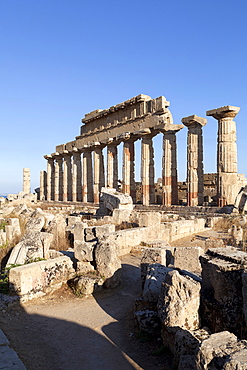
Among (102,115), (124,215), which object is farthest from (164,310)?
(102,115)

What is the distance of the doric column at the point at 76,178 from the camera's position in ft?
107

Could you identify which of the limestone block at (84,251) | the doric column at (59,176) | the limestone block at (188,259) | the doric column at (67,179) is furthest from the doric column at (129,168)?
the limestone block at (188,259)

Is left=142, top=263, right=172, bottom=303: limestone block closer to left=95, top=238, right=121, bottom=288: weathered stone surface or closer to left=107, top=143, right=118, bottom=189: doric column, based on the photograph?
left=95, top=238, right=121, bottom=288: weathered stone surface

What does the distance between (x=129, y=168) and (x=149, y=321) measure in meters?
21.0

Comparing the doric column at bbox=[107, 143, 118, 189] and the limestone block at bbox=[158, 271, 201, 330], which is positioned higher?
the doric column at bbox=[107, 143, 118, 189]

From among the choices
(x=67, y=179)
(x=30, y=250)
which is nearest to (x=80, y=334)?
(x=30, y=250)

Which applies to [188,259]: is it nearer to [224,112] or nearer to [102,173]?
[224,112]

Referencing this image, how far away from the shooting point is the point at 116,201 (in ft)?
51.8

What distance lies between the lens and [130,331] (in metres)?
4.61

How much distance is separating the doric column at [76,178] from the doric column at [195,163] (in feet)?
50.0

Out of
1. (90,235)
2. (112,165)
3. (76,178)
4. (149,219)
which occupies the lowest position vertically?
(90,235)

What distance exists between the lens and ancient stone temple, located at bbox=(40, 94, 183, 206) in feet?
71.3

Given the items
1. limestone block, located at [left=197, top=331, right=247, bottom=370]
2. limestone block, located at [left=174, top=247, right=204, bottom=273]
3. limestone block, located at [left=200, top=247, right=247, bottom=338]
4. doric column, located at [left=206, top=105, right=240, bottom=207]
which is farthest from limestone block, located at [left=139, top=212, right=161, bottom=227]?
doric column, located at [left=206, top=105, right=240, bottom=207]

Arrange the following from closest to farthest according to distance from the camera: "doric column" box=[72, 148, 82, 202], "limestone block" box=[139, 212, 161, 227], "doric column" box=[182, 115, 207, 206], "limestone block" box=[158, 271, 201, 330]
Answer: "limestone block" box=[158, 271, 201, 330], "limestone block" box=[139, 212, 161, 227], "doric column" box=[182, 115, 207, 206], "doric column" box=[72, 148, 82, 202]
